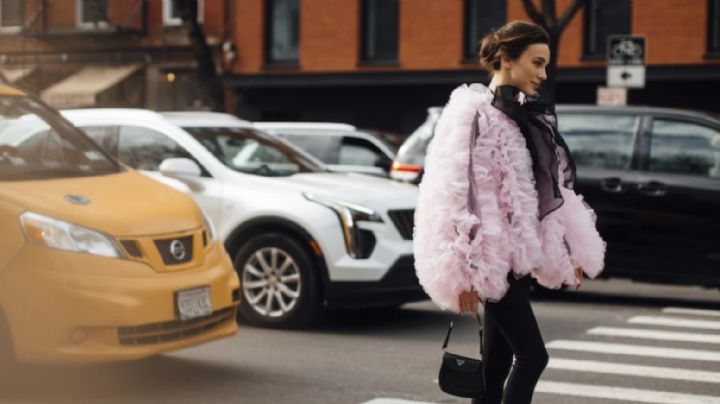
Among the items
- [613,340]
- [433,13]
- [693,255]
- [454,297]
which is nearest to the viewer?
[454,297]

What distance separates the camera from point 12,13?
132ft

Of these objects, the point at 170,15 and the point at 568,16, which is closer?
the point at 568,16

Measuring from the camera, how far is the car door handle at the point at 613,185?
12031mm

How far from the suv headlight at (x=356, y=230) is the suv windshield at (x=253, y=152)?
97 cm

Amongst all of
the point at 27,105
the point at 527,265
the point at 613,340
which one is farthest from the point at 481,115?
the point at 613,340

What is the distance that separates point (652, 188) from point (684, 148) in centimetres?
49

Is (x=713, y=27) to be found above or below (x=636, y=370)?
above

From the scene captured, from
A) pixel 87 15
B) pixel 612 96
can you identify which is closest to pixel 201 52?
pixel 612 96

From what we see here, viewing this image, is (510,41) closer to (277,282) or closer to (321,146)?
(277,282)

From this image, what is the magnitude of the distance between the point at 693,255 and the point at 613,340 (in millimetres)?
2030

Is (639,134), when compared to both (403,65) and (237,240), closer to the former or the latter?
(237,240)

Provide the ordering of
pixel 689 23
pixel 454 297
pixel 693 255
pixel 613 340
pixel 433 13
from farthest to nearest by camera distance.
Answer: pixel 433 13 → pixel 689 23 → pixel 693 255 → pixel 613 340 → pixel 454 297

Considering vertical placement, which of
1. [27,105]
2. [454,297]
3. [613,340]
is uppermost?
[27,105]

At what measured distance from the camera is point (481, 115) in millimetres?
5148
